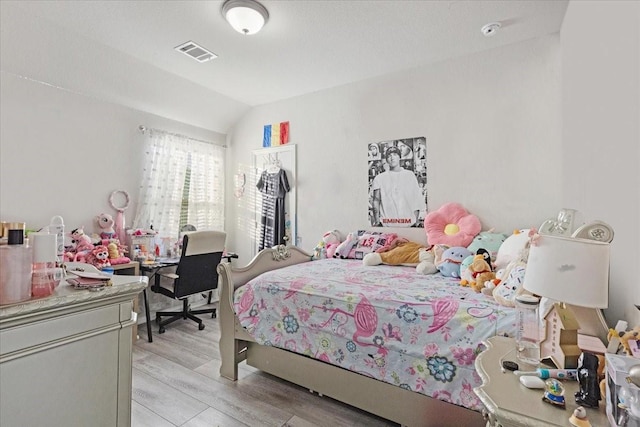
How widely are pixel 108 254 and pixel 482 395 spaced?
3.24 m

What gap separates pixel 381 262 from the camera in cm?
294

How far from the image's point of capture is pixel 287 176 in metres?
4.10

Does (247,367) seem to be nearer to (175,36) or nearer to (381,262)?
(381,262)

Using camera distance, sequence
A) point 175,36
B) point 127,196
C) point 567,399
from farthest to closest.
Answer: point 127,196, point 175,36, point 567,399

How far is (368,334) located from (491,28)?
2.51 m

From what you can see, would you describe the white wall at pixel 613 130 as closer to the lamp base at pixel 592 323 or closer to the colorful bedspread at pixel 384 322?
the lamp base at pixel 592 323

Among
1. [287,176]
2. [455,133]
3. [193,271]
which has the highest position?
[455,133]

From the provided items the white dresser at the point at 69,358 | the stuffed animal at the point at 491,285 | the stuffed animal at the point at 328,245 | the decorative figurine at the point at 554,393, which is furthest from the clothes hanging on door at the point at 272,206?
the decorative figurine at the point at 554,393

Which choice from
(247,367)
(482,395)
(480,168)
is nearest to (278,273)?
(247,367)

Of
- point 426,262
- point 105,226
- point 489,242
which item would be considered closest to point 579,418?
point 426,262

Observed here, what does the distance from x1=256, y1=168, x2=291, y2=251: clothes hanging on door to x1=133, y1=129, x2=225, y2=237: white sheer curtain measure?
0.71 meters

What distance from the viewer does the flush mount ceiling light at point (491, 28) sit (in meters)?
2.48

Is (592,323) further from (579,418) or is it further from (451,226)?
(451,226)

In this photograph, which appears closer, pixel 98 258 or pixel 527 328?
pixel 527 328
